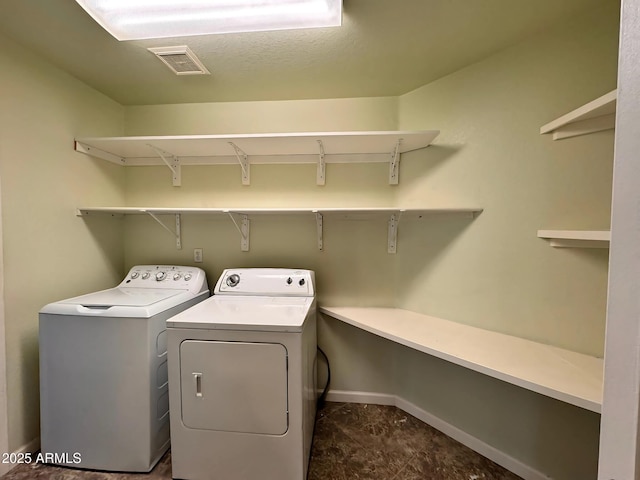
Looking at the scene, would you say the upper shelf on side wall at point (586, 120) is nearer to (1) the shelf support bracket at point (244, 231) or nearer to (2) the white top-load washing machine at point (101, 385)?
(1) the shelf support bracket at point (244, 231)

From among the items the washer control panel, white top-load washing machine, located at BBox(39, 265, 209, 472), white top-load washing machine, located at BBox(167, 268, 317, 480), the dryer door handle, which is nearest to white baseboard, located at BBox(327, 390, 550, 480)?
white top-load washing machine, located at BBox(167, 268, 317, 480)

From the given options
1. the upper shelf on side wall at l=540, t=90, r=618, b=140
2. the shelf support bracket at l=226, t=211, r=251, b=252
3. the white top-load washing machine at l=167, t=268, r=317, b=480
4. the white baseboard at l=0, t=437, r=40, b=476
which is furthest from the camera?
the shelf support bracket at l=226, t=211, r=251, b=252

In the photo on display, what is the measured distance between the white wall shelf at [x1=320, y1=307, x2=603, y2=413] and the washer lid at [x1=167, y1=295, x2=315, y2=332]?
42cm

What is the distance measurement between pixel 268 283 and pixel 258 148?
3.16ft

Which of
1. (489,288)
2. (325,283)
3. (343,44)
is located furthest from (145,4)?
(489,288)

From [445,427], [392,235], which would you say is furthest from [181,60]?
[445,427]

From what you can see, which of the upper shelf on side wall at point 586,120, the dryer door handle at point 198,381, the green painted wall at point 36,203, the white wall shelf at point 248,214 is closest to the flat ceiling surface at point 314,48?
the green painted wall at point 36,203

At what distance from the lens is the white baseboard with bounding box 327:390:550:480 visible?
1.38 metres

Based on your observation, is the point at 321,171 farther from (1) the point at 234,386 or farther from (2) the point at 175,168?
(1) the point at 234,386

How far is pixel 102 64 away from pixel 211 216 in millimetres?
1109

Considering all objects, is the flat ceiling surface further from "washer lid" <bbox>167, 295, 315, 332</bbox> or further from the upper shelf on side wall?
"washer lid" <bbox>167, 295, 315, 332</bbox>

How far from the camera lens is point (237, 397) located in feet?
4.11

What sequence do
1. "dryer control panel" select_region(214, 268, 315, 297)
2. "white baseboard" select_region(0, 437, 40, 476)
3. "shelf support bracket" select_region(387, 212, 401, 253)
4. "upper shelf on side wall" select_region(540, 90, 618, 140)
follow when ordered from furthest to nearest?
1. "shelf support bracket" select_region(387, 212, 401, 253)
2. "dryer control panel" select_region(214, 268, 315, 297)
3. "white baseboard" select_region(0, 437, 40, 476)
4. "upper shelf on side wall" select_region(540, 90, 618, 140)

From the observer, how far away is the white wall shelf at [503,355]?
98 cm
